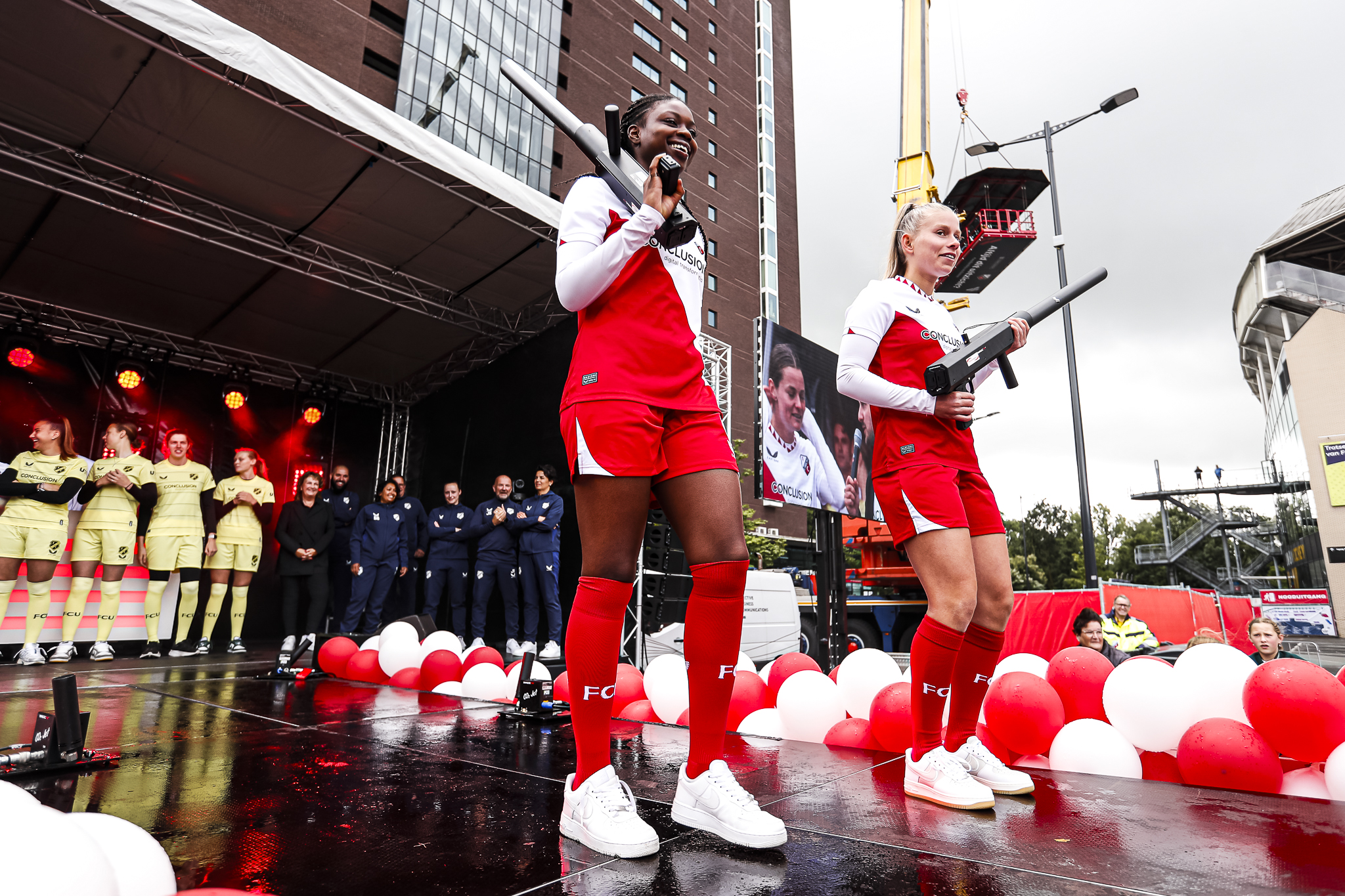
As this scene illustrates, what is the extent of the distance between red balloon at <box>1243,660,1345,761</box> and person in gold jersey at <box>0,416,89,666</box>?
7954 millimetres

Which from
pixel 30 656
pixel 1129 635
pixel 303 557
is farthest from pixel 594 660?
pixel 1129 635

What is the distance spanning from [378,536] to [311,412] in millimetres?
4044

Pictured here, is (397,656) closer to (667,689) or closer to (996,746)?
(667,689)

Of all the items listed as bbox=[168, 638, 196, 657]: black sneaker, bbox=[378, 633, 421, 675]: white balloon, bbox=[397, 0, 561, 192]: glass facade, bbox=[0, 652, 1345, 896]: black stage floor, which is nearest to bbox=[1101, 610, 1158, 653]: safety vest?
bbox=[0, 652, 1345, 896]: black stage floor

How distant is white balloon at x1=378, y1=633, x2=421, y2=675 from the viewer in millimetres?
4520

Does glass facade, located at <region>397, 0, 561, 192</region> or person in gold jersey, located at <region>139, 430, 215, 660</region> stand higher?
glass facade, located at <region>397, 0, 561, 192</region>

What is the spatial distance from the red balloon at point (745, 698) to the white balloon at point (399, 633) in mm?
2314

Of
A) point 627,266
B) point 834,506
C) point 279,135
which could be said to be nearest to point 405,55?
point 279,135

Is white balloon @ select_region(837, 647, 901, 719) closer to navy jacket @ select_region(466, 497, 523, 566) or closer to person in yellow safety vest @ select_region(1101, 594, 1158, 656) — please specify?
navy jacket @ select_region(466, 497, 523, 566)

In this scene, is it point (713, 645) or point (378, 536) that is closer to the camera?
point (713, 645)

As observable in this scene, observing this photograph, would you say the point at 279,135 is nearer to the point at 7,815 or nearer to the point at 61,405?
the point at 61,405

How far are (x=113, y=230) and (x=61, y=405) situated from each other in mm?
3025

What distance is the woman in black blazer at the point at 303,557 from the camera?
6652 millimetres

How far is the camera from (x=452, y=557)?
26.8 feet
